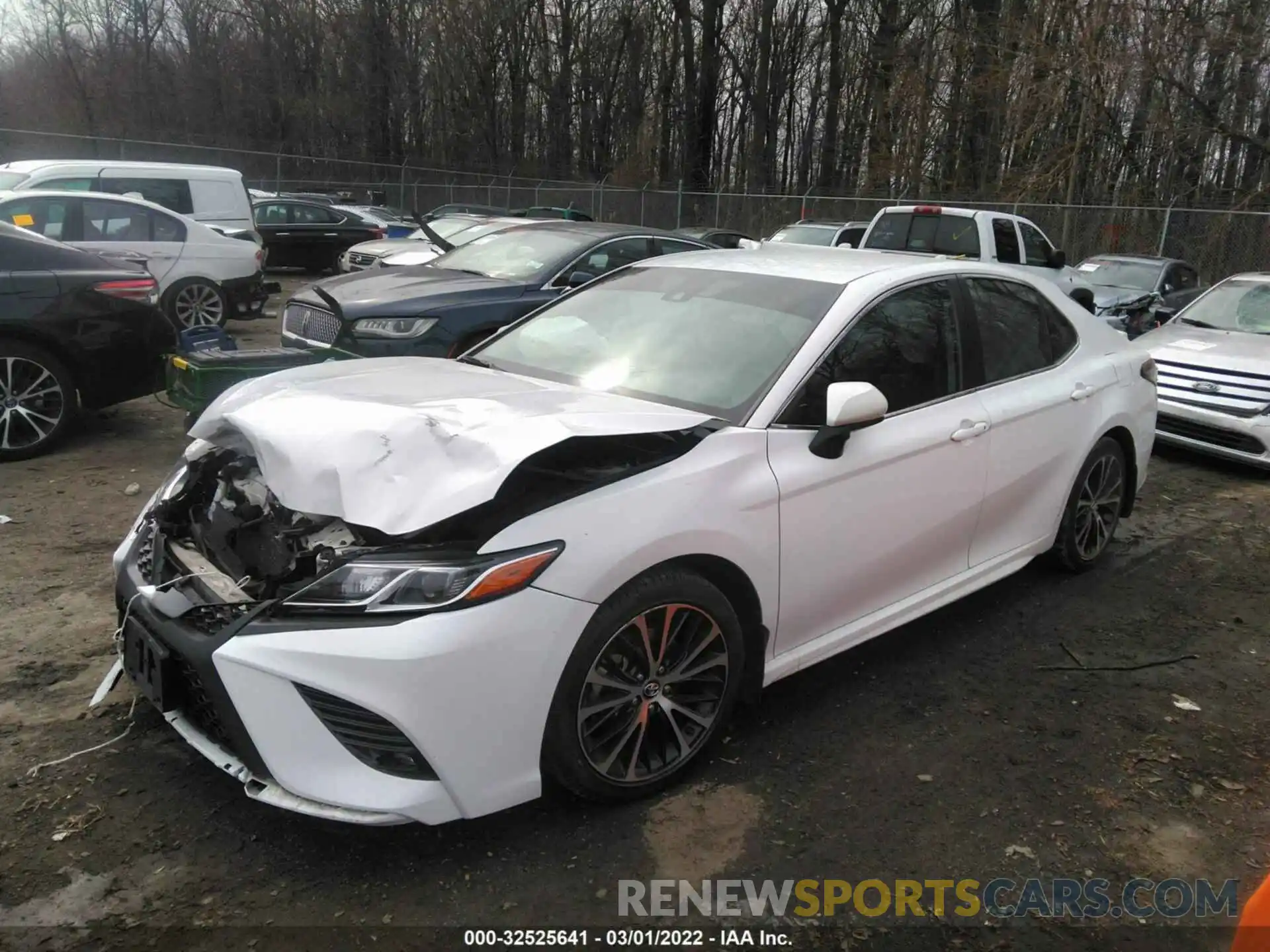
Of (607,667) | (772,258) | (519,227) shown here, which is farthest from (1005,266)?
(519,227)

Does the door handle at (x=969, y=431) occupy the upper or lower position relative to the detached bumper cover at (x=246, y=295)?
upper

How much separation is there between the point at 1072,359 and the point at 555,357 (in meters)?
2.54

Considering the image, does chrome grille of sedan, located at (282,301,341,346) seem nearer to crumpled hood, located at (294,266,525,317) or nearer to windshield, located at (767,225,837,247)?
crumpled hood, located at (294,266,525,317)

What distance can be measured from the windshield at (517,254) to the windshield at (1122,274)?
27.8ft

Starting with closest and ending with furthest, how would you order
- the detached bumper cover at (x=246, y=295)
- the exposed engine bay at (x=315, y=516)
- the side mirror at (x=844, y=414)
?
the exposed engine bay at (x=315, y=516), the side mirror at (x=844, y=414), the detached bumper cover at (x=246, y=295)

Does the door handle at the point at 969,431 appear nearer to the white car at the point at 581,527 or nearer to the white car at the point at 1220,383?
the white car at the point at 581,527

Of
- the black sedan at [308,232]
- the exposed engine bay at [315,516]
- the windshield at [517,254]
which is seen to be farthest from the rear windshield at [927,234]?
the black sedan at [308,232]

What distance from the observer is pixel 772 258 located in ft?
13.9

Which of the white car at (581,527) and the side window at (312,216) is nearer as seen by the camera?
the white car at (581,527)

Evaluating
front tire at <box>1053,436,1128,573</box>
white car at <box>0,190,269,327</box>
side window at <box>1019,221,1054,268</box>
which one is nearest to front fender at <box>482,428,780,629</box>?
front tire at <box>1053,436,1128,573</box>

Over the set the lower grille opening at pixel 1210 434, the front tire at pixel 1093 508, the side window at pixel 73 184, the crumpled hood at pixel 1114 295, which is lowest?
the lower grille opening at pixel 1210 434

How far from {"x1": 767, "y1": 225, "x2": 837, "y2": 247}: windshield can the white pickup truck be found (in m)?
3.53

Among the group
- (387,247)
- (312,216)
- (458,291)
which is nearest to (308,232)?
(312,216)

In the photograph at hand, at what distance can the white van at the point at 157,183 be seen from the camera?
36.4ft
